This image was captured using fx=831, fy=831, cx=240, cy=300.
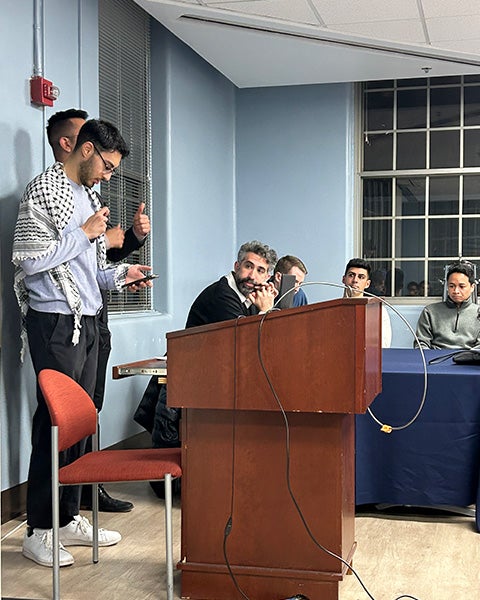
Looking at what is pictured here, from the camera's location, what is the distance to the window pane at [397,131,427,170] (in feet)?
23.2

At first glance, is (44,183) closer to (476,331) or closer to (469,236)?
(476,331)

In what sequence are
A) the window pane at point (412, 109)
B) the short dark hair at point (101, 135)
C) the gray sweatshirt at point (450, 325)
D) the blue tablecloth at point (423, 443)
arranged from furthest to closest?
1. the window pane at point (412, 109)
2. the gray sweatshirt at point (450, 325)
3. the blue tablecloth at point (423, 443)
4. the short dark hair at point (101, 135)

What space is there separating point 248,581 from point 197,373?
0.70m

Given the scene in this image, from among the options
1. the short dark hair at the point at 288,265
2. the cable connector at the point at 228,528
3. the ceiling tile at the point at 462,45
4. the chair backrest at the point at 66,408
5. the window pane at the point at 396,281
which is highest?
the ceiling tile at the point at 462,45

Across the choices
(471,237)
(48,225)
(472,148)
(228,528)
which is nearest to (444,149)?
(472,148)

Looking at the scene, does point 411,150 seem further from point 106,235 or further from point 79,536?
point 79,536

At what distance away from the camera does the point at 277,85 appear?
6938 mm

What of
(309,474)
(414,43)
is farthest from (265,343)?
(414,43)

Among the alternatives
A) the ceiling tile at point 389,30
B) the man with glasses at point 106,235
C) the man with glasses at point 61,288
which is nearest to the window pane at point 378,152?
the ceiling tile at point 389,30

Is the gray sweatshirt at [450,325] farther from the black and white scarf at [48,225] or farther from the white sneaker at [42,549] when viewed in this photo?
the white sneaker at [42,549]

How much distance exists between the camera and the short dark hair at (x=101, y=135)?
10.8 ft

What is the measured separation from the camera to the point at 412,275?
7.10 m

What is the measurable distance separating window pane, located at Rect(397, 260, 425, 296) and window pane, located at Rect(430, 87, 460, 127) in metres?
1.19

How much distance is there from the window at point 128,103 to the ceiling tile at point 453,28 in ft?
6.33
